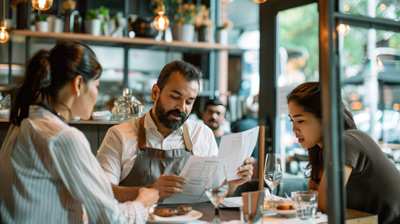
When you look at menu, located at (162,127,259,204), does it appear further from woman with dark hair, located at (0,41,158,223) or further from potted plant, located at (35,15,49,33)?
potted plant, located at (35,15,49,33)

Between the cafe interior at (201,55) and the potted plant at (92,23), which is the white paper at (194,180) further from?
the potted plant at (92,23)

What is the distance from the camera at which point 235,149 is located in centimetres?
194

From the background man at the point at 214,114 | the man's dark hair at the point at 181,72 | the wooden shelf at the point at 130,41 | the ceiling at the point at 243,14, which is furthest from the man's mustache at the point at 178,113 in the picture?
the ceiling at the point at 243,14

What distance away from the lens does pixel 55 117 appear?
156 cm

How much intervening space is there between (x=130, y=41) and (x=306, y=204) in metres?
4.28

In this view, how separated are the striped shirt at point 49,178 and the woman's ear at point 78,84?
0.45 feet

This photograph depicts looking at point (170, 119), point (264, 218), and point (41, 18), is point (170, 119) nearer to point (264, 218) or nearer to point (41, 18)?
point (264, 218)

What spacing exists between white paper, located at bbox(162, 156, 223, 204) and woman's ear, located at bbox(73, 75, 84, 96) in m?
0.48

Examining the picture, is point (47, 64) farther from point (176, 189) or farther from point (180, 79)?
point (180, 79)

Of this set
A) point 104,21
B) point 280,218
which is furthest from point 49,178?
point 104,21

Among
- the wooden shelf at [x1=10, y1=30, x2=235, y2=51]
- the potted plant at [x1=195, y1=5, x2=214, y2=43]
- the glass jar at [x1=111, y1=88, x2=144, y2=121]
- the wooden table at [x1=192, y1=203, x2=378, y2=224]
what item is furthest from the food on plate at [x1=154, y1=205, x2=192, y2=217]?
the potted plant at [x1=195, y1=5, x2=214, y2=43]

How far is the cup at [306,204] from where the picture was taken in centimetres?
175

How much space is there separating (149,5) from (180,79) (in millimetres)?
4617

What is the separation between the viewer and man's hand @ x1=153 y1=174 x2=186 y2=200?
189 centimetres
